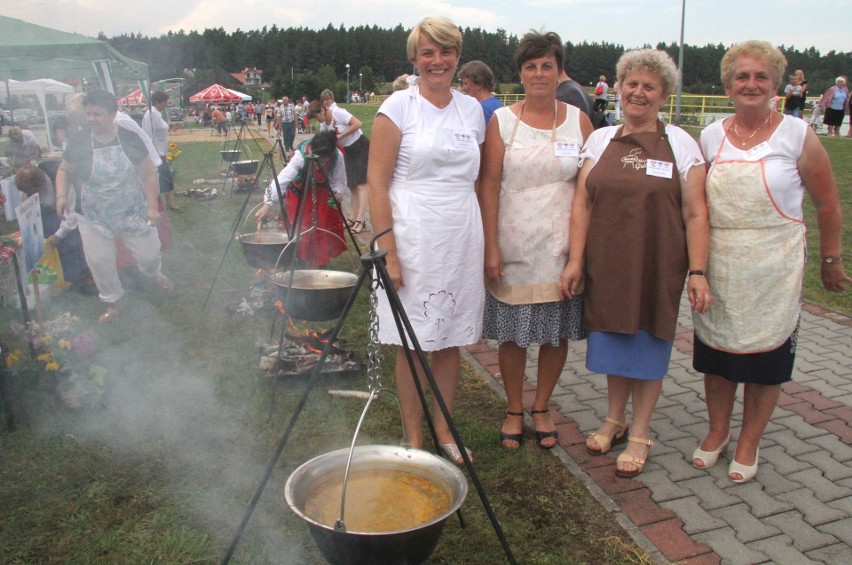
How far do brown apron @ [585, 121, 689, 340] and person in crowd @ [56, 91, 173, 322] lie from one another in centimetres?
384

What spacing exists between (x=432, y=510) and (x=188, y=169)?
16.0 metres

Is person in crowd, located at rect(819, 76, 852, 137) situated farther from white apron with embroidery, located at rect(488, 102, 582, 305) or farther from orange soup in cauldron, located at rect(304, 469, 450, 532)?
orange soup in cauldron, located at rect(304, 469, 450, 532)

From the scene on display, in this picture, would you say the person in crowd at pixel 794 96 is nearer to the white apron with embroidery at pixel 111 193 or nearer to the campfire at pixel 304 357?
the campfire at pixel 304 357

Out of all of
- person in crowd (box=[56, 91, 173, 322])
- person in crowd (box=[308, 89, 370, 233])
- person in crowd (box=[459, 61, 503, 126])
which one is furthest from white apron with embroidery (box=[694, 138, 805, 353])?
person in crowd (box=[308, 89, 370, 233])

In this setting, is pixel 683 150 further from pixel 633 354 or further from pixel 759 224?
pixel 633 354

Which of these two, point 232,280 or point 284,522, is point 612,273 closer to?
point 284,522

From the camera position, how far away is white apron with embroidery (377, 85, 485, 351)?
283 cm

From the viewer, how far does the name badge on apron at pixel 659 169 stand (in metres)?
2.85

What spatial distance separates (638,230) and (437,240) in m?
0.89

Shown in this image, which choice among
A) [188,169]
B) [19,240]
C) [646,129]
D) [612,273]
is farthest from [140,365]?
[188,169]

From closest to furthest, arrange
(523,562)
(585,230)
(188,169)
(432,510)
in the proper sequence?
(432,510) → (523,562) → (585,230) → (188,169)

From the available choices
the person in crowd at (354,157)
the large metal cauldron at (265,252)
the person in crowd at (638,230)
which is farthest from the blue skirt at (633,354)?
the person in crowd at (354,157)

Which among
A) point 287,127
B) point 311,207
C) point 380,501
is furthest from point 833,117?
point 380,501

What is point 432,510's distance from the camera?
221cm
